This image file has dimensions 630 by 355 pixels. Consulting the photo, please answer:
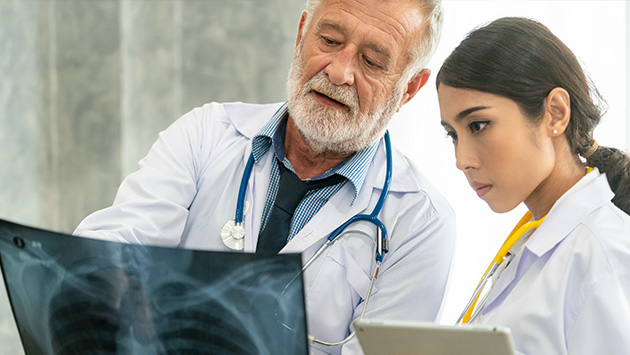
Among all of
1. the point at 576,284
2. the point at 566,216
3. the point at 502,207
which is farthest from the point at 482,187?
the point at 576,284

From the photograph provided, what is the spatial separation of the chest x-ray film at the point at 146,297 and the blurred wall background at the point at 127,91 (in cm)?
144

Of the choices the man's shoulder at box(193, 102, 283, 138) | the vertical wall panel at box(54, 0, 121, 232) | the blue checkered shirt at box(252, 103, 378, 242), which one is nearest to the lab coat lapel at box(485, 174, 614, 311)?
the blue checkered shirt at box(252, 103, 378, 242)

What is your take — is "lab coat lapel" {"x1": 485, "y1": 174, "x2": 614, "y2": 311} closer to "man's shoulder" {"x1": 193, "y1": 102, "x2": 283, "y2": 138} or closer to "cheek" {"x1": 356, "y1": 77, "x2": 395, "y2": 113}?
"cheek" {"x1": 356, "y1": 77, "x2": 395, "y2": 113}

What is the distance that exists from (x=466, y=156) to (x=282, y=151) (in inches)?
20.6

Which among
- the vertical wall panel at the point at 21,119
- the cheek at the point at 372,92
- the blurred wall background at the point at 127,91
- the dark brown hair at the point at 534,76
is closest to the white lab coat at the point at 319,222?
the cheek at the point at 372,92

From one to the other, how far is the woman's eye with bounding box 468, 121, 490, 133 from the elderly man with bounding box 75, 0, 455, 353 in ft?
1.12

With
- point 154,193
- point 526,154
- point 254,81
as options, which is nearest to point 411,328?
point 526,154

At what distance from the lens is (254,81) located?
8.15ft

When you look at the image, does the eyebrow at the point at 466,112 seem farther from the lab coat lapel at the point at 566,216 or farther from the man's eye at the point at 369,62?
the man's eye at the point at 369,62

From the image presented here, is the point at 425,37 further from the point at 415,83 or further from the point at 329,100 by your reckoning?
the point at 329,100

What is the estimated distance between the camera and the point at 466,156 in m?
1.19

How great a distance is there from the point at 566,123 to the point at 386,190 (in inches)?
17.5

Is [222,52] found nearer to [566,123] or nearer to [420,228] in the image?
[420,228]

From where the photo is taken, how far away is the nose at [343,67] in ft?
4.77
